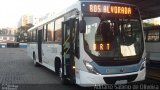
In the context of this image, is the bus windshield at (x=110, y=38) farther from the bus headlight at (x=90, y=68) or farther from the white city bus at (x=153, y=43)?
the white city bus at (x=153, y=43)

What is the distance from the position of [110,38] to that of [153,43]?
497 inches

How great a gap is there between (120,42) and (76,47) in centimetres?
146

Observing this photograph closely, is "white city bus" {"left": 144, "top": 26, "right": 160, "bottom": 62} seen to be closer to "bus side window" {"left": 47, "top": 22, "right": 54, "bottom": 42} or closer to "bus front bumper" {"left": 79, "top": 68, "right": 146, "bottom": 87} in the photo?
"bus side window" {"left": 47, "top": 22, "right": 54, "bottom": 42}

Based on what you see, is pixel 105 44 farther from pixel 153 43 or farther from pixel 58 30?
pixel 153 43

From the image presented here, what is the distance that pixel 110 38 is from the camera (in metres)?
10.2

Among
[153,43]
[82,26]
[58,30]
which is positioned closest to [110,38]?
[82,26]

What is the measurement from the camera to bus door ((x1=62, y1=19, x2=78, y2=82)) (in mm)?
11216

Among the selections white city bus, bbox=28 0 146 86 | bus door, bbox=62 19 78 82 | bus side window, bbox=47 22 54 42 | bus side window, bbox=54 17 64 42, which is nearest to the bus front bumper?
white city bus, bbox=28 0 146 86

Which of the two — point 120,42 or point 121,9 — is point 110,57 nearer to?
point 120,42

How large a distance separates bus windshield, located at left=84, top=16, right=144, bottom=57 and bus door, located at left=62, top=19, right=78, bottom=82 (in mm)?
1015

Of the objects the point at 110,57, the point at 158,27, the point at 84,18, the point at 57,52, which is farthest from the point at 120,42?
the point at 158,27

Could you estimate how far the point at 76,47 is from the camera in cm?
1064

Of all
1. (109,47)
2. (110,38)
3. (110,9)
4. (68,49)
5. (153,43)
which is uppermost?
(110,9)

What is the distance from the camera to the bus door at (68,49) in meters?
11.2
